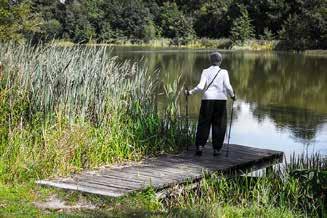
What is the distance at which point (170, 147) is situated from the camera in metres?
10.0

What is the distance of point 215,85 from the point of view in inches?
354

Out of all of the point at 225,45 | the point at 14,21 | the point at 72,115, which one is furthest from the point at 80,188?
the point at 225,45

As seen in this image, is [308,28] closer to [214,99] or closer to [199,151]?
[199,151]

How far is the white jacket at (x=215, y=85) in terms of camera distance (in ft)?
29.3

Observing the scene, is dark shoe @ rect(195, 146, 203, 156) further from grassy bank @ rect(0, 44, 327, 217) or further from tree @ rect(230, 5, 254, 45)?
tree @ rect(230, 5, 254, 45)

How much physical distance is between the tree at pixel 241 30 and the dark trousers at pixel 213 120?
5758 centimetres

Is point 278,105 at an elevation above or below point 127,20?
below

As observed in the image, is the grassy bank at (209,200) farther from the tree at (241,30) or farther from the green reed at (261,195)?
the tree at (241,30)

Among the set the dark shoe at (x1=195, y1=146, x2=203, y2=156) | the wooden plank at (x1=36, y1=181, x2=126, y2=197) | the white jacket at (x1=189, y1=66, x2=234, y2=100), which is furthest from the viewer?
the dark shoe at (x1=195, y1=146, x2=203, y2=156)

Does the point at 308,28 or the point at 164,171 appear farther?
the point at 308,28

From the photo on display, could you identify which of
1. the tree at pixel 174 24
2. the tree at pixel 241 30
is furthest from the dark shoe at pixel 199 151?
the tree at pixel 174 24

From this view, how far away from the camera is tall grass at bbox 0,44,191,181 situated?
8.09m

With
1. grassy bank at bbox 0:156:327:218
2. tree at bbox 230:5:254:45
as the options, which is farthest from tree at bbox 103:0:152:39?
grassy bank at bbox 0:156:327:218

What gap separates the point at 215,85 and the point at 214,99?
224 mm
